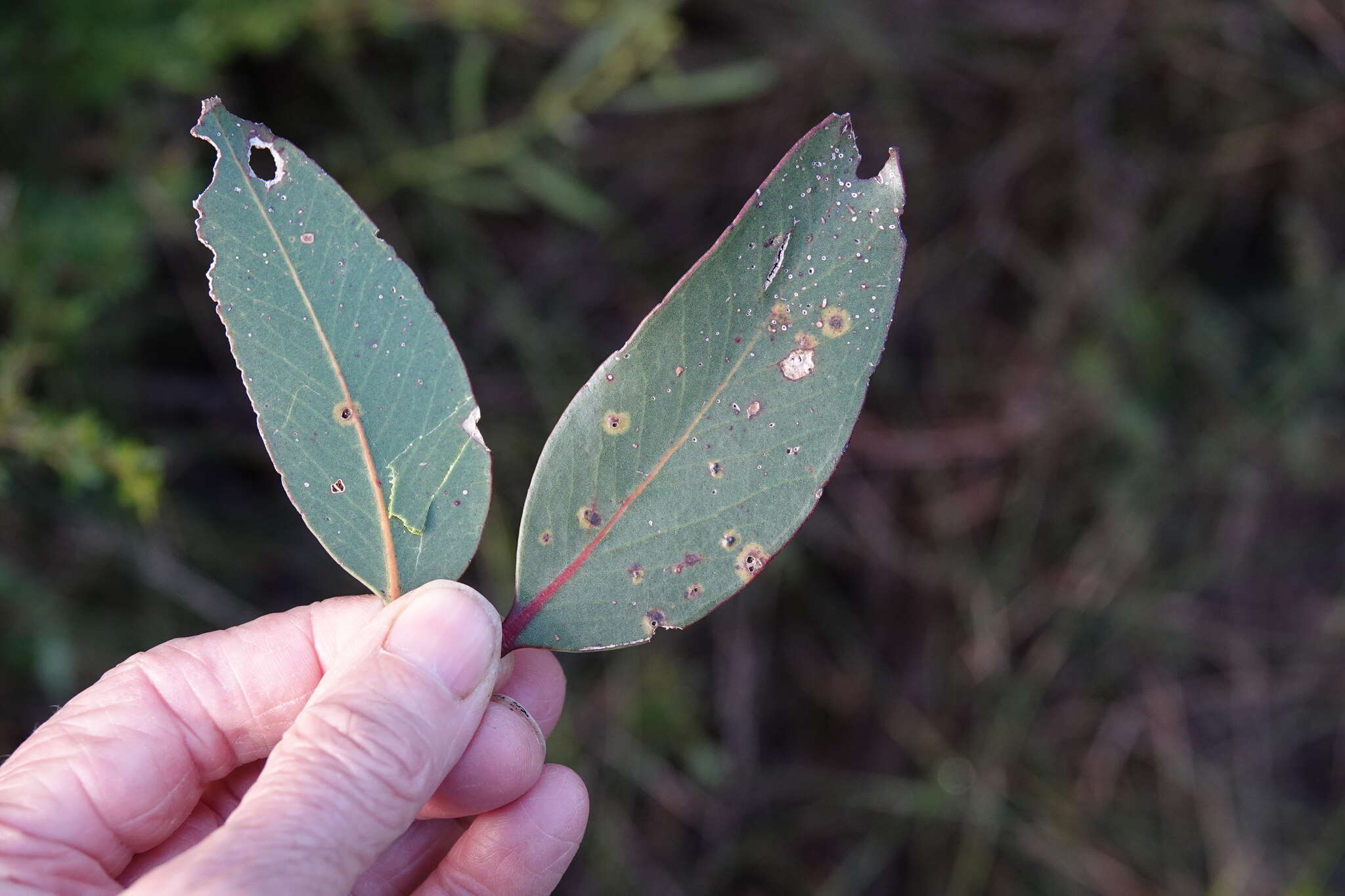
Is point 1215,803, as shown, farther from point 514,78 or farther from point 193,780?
point 514,78

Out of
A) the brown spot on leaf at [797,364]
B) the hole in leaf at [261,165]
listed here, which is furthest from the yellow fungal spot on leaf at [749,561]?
the hole in leaf at [261,165]

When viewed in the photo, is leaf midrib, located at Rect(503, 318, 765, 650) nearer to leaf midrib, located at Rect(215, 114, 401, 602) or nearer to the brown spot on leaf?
the brown spot on leaf

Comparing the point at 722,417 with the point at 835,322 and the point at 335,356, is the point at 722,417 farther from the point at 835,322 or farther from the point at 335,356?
the point at 335,356

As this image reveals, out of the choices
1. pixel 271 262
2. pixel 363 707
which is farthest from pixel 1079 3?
pixel 363 707

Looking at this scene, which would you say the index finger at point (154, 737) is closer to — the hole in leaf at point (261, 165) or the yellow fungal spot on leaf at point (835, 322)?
the hole in leaf at point (261, 165)

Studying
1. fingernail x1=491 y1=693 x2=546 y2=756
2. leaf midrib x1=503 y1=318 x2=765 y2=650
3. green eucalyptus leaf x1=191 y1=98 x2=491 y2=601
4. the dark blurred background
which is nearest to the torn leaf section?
green eucalyptus leaf x1=191 y1=98 x2=491 y2=601

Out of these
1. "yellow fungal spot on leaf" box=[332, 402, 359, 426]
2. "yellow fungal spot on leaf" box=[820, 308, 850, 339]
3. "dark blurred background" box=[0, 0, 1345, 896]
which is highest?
"yellow fungal spot on leaf" box=[332, 402, 359, 426]
